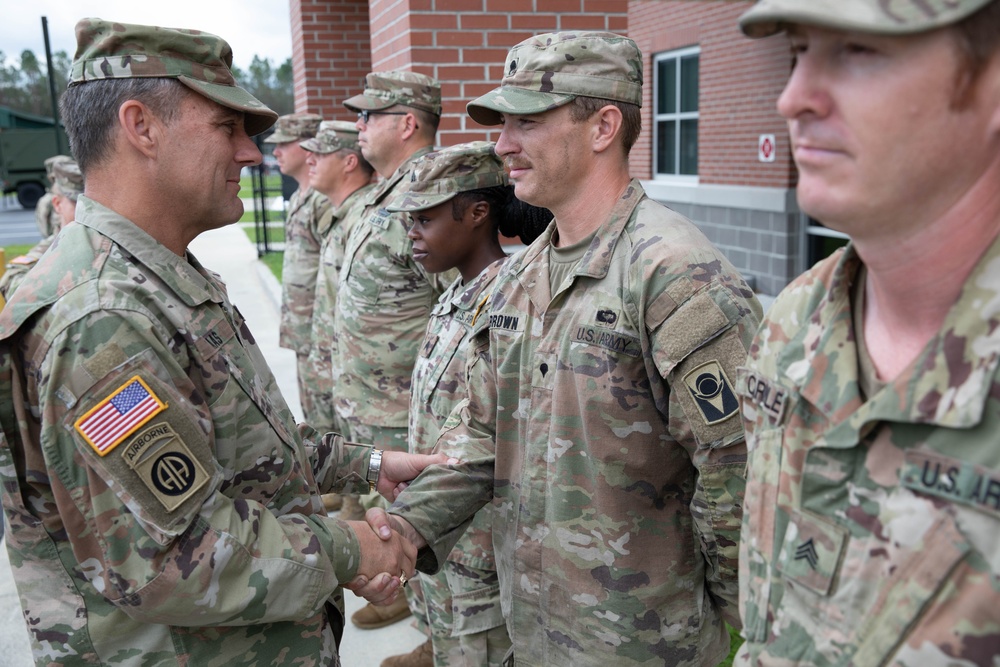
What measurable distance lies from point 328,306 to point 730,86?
7.50m

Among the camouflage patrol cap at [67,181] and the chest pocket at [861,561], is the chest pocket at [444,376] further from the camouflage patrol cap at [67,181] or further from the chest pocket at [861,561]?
the camouflage patrol cap at [67,181]

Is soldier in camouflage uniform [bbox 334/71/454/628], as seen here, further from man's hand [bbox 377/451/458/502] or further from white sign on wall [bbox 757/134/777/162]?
white sign on wall [bbox 757/134/777/162]

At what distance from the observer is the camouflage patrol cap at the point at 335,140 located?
562 centimetres

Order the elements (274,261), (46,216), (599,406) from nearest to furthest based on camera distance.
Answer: (599,406) → (46,216) → (274,261)

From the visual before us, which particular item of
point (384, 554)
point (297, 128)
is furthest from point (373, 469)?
point (297, 128)

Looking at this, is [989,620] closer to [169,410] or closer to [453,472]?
[169,410]

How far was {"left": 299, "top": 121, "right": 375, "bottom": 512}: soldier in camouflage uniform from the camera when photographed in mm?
5199

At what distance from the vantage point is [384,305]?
14.0 feet

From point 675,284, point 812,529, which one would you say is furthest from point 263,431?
point 812,529

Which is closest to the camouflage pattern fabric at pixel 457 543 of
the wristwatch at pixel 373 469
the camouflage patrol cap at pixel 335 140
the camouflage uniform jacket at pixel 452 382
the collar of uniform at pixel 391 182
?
the camouflage uniform jacket at pixel 452 382

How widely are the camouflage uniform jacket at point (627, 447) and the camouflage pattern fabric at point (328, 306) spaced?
9.45 feet

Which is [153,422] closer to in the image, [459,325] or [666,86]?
[459,325]

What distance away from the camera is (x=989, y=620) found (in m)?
1.02

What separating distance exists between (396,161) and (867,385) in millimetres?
3827
